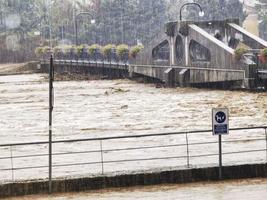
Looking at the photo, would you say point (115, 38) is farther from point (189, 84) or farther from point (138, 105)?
point (138, 105)

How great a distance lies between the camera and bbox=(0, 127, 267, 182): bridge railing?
58.6ft

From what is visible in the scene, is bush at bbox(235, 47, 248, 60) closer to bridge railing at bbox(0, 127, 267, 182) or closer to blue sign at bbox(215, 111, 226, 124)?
bridge railing at bbox(0, 127, 267, 182)

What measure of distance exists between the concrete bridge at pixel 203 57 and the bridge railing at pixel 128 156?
2203 centimetres

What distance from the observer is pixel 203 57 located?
180 feet

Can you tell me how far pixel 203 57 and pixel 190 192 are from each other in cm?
3985

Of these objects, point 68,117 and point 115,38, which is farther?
point 115,38

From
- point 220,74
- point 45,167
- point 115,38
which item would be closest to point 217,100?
point 220,74

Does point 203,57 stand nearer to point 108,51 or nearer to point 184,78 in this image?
point 184,78

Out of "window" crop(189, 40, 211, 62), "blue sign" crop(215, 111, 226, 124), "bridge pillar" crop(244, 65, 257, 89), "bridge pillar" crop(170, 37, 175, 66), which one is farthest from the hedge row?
"blue sign" crop(215, 111, 226, 124)

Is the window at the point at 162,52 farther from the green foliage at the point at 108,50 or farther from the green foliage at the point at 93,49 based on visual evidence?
the green foliage at the point at 93,49

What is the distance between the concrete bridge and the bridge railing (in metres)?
Result: 22.0

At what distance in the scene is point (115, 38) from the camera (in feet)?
388

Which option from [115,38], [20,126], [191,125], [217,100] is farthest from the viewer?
[115,38]

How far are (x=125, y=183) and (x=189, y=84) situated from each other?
126 ft
